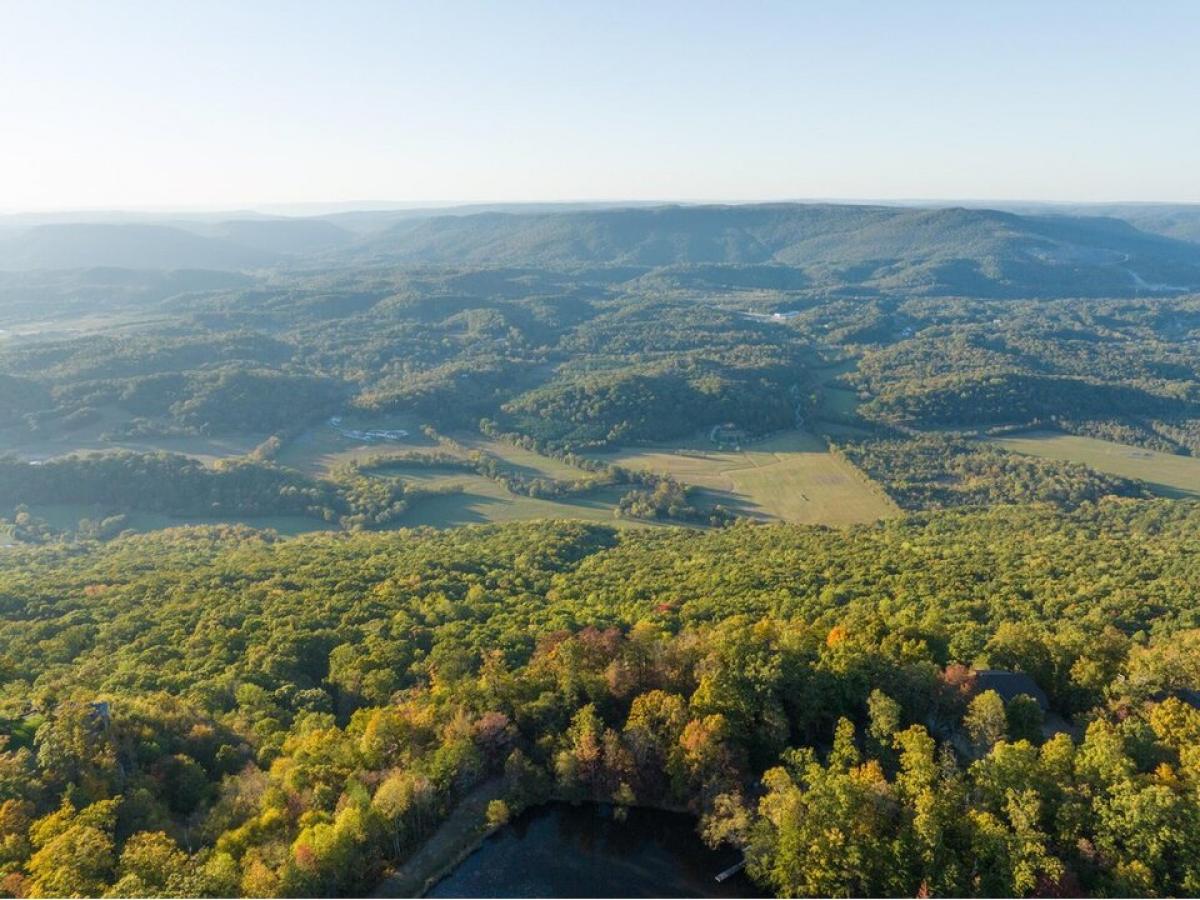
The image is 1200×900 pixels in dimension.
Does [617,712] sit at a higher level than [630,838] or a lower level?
higher

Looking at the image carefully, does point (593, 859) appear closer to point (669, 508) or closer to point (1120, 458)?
point (669, 508)

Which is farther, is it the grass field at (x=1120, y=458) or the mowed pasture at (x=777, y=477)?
the grass field at (x=1120, y=458)

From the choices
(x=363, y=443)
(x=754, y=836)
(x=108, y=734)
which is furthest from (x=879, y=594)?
(x=363, y=443)

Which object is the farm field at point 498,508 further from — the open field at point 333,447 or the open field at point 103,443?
the open field at point 103,443

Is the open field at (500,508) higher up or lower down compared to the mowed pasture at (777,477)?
lower down

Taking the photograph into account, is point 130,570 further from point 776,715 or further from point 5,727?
point 776,715

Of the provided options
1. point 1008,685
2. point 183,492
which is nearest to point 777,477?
point 1008,685

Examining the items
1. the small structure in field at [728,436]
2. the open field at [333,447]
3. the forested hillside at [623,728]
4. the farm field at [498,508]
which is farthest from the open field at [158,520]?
the small structure in field at [728,436]
